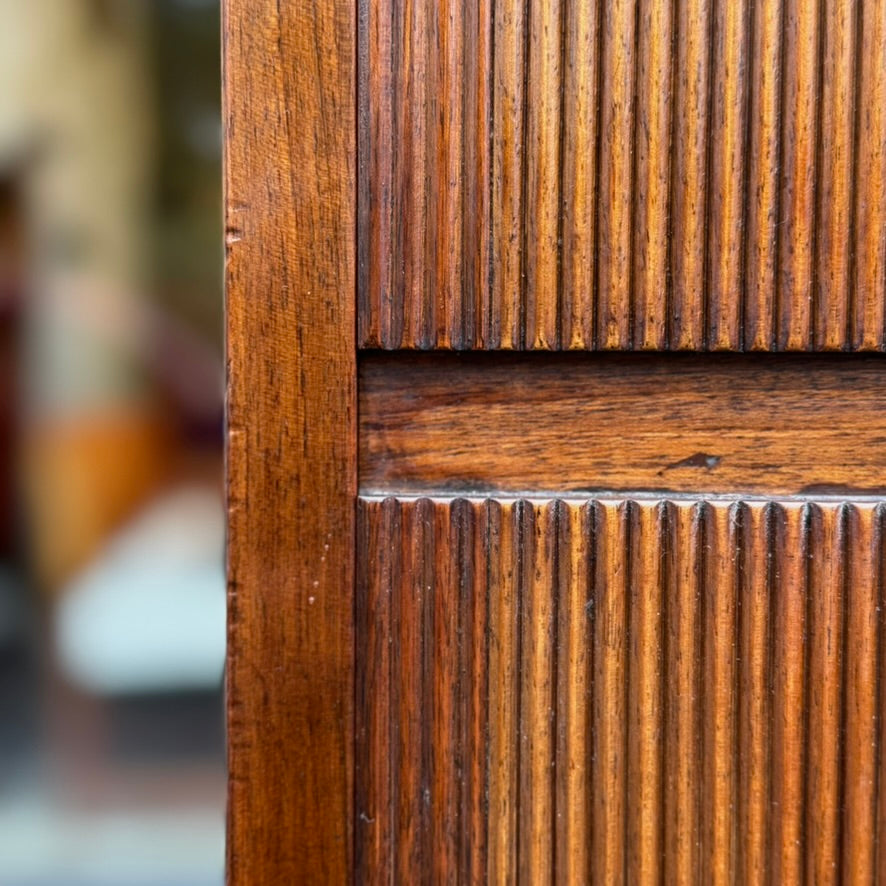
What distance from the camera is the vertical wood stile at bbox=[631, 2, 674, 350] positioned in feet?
1.31

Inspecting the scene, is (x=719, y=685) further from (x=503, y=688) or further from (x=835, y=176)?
(x=835, y=176)

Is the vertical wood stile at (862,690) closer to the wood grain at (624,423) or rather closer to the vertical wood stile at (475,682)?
the wood grain at (624,423)

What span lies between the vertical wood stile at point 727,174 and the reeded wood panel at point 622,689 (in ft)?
0.30

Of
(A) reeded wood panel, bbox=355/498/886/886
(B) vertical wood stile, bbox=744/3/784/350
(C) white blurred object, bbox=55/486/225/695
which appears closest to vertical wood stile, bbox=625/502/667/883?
(A) reeded wood panel, bbox=355/498/886/886

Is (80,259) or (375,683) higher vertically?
(80,259)

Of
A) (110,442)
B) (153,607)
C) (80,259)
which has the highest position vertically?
(80,259)

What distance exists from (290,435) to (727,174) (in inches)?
9.5

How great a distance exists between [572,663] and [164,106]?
0.42 meters

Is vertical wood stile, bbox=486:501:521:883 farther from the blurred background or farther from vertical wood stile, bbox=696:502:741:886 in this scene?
the blurred background

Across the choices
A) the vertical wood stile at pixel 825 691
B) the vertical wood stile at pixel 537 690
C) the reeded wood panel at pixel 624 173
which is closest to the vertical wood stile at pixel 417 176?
the reeded wood panel at pixel 624 173

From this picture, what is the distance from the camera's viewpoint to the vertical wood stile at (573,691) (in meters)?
0.41

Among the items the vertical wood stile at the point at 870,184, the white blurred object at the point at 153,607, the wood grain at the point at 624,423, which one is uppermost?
the vertical wood stile at the point at 870,184

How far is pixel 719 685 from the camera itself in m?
0.41

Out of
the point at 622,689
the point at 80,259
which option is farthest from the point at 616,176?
the point at 80,259
